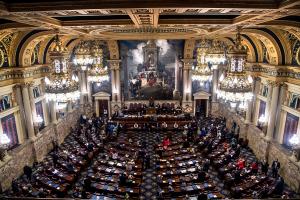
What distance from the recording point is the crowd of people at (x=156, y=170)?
12733mm

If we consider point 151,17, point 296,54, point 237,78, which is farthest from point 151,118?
point 151,17

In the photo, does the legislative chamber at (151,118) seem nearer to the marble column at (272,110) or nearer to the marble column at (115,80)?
the marble column at (272,110)

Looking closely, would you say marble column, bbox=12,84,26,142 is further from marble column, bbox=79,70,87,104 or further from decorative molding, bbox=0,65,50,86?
marble column, bbox=79,70,87,104

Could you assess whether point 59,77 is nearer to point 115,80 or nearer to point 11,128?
point 11,128

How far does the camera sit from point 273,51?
1548cm

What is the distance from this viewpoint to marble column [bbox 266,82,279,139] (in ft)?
52.4

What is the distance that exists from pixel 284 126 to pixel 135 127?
13242mm

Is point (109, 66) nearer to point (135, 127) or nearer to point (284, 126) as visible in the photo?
point (135, 127)

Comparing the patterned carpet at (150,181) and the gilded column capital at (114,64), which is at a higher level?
the gilded column capital at (114,64)

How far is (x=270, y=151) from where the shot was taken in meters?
16.5

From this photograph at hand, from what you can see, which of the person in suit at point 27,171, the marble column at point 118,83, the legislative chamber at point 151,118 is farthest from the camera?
the marble column at point 118,83

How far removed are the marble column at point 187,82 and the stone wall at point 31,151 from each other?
40.7ft

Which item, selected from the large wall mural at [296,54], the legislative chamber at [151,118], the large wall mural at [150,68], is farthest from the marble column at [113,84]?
the large wall mural at [296,54]

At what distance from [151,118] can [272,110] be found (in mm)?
12001
